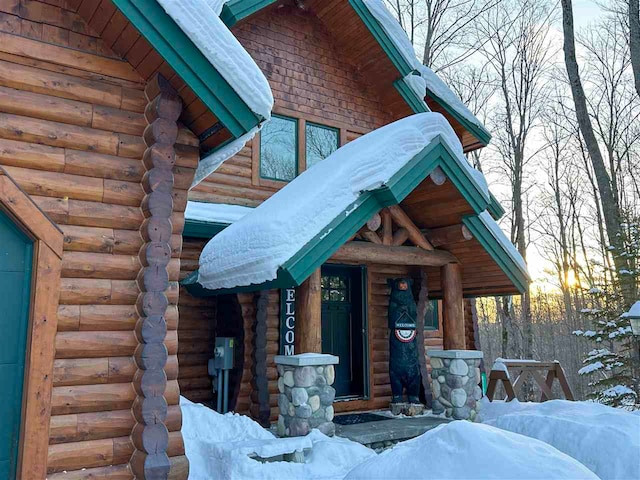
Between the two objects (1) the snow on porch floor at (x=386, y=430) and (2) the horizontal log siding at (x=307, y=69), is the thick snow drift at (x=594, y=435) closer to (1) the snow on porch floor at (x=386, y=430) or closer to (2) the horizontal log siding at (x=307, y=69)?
(1) the snow on porch floor at (x=386, y=430)

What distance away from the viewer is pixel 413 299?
984cm

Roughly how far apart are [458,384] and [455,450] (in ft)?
18.8

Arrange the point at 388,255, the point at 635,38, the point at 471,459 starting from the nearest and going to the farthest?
1. the point at 471,459
2. the point at 388,255
3. the point at 635,38

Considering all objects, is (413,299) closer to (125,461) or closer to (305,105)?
(305,105)

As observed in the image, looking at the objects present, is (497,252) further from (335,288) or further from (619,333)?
(619,333)

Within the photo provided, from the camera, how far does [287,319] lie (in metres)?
8.93

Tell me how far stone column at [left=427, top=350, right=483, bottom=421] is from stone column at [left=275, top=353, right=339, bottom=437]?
235cm

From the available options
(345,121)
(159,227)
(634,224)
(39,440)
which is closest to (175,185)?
(159,227)

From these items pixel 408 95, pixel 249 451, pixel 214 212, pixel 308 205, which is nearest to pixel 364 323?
pixel 214 212

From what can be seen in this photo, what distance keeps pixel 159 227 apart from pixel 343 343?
6.00 m

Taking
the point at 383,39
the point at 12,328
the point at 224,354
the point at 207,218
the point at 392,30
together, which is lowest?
the point at 224,354

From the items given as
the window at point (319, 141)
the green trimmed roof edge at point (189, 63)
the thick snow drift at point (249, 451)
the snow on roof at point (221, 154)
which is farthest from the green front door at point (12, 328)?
the window at point (319, 141)

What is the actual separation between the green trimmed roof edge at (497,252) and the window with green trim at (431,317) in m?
3.03

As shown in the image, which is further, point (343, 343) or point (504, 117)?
point (504, 117)
